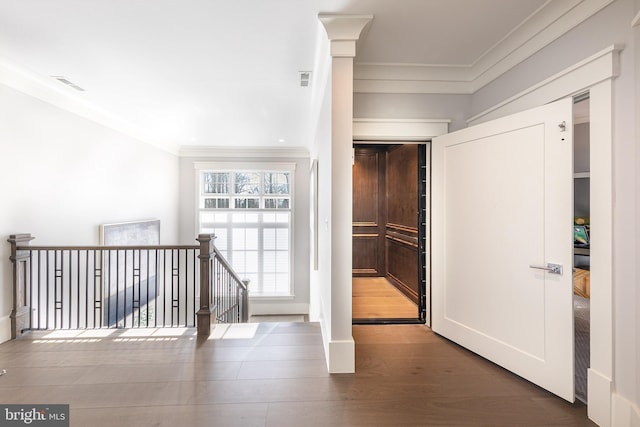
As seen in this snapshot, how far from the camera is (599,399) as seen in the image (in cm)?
153

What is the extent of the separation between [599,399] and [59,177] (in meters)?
4.89

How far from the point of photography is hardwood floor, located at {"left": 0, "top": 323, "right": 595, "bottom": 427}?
1.58 m

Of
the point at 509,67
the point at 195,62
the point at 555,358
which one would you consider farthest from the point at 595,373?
the point at 195,62

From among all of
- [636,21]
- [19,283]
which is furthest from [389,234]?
[19,283]

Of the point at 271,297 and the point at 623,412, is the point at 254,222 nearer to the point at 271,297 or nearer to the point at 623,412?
the point at 271,297

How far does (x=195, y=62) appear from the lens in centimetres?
240

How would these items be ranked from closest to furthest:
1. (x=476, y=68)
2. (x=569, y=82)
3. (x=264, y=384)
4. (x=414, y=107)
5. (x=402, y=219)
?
(x=569, y=82), (x=264, y=384), (x=476, y=68), (x=414, y=107), (x=402, y=219)

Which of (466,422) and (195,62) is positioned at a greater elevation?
(195,62)

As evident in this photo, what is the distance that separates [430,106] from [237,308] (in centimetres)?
388

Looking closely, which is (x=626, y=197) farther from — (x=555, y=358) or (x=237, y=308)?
(x=237, y=308)

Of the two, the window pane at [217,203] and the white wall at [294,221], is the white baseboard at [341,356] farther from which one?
the window pane at [217,203]

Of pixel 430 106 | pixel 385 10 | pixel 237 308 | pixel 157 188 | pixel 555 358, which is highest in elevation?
pixel 385 10

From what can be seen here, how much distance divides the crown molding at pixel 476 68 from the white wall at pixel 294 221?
3.42 m

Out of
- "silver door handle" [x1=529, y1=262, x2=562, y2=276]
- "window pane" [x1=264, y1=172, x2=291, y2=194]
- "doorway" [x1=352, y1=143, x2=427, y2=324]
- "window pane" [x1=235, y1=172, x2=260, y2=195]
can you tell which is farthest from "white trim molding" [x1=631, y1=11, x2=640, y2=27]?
"window pane" [x1=235, y1=172, x2=260, y2=195]
